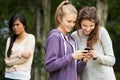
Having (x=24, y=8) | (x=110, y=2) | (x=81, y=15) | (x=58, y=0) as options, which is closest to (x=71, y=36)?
(x=81, y=15)

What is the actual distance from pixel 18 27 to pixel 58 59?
169cm

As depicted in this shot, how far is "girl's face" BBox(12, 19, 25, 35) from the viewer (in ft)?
17.2

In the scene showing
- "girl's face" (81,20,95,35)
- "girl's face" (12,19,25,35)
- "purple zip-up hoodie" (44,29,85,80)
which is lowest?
"purple zip-up hoodie" (44,29,85,80)

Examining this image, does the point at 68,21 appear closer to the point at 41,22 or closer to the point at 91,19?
the point at 91,19

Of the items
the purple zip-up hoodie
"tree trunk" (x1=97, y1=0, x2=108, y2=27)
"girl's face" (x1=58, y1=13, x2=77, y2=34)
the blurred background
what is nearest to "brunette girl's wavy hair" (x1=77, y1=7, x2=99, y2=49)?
"girl's face" (x1=58, y1=13, x2=77, y2=34)

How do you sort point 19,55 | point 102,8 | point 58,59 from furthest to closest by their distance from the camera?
point 102,8, point 19,55, point 58,59

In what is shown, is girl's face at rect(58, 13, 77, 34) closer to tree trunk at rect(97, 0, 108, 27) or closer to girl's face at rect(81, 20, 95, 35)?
girl's face at rect(81, 20, 95, 35)

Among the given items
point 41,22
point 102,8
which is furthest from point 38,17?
point 102,8

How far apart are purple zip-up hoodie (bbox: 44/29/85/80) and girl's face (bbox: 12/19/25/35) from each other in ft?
5.09

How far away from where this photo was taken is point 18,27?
524 centimetres

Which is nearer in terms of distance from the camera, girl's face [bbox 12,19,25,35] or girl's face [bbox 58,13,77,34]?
girl's face [bbox 58,13,77,34]

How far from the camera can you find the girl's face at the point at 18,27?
5.23 meters

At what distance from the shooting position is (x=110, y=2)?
36.0 feet

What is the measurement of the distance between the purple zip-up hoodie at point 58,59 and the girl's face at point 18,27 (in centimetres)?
155
